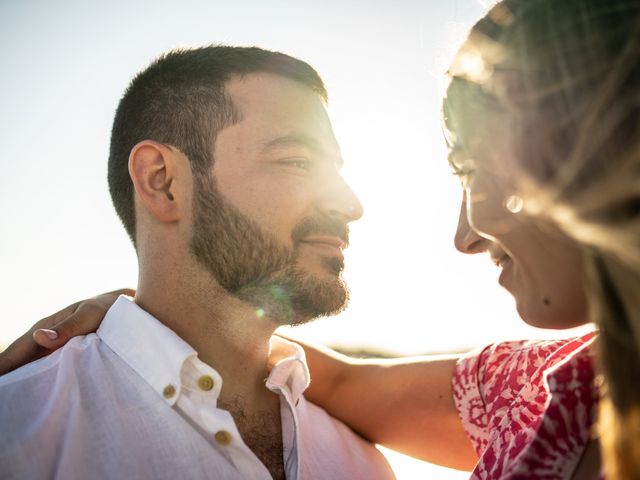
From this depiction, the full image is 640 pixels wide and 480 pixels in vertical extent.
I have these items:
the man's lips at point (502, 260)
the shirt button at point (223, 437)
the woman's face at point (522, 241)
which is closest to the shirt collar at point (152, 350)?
the shirt button at point (223, 437)

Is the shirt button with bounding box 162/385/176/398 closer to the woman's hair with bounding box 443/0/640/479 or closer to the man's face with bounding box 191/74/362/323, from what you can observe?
the man's face with bounding box 191/74/362/323

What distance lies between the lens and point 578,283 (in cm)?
140

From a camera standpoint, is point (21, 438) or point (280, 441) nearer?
point (21, 438)

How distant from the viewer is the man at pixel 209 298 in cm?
205

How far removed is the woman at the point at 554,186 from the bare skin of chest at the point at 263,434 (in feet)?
3.11

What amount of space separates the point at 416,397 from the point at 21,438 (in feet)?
5.86

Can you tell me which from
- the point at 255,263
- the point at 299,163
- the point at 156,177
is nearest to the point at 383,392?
the point at 255,263

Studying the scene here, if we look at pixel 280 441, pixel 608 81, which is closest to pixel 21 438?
pixel 280 441

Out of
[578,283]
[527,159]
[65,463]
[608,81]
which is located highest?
[608,81]

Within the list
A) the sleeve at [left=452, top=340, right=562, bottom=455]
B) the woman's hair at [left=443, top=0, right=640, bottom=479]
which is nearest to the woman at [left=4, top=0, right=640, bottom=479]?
the woman's hair at [left=443, top=0, right=640, bottom=479]

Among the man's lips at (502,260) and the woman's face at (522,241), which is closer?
the woman's face at (522,241)

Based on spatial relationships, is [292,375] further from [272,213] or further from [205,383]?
[272,213]

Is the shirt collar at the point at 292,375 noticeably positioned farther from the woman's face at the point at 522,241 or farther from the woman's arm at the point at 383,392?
the woman's face at the point at 522,241

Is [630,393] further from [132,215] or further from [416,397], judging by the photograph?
[132,215]
